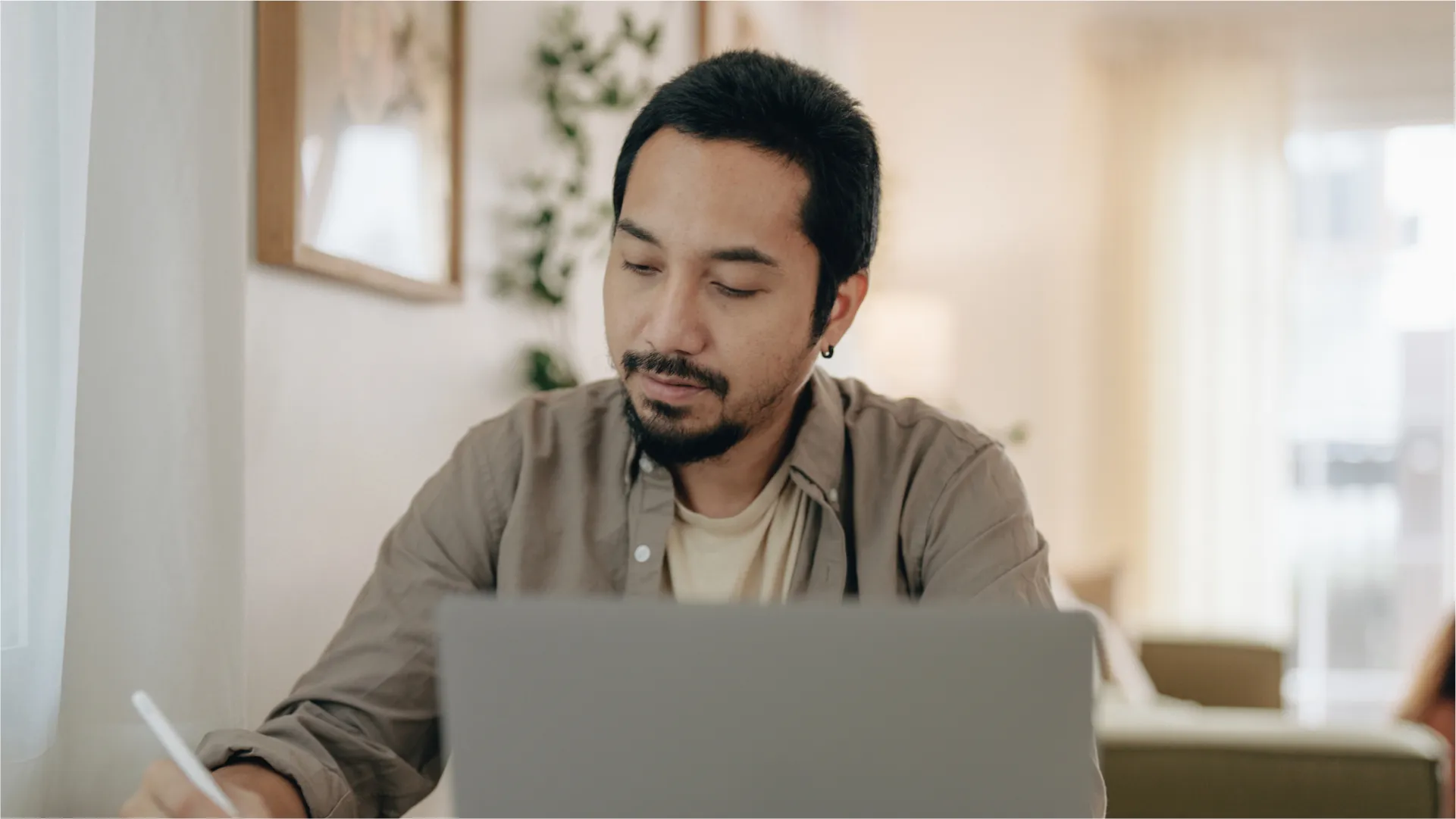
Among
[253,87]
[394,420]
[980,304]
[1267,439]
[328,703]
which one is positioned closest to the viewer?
[328,703]

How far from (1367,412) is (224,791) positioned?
14.3ft

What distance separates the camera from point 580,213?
8.59ft

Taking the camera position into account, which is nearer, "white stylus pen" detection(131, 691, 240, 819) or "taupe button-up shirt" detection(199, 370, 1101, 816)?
"white stylus pen" detection(131, 691, 240, 819)

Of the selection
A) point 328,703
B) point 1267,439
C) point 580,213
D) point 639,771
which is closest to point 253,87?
point 328,703

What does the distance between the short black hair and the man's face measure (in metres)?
0.02

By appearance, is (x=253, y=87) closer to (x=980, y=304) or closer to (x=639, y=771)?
(x=639, y=771)

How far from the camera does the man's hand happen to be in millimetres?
841

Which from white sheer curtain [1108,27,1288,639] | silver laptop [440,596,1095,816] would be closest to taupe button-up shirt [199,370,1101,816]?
silver laptop [440,596,1095,816]

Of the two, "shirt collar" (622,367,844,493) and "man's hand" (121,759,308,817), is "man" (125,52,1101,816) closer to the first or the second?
"shirt collar" (622,367,844,493)

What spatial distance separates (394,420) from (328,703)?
0.76 m

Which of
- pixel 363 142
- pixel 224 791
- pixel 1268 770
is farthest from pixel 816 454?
pixel 1268 770

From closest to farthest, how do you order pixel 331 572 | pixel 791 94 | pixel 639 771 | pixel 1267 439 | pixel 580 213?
pixel 639 771 < pixel 791 94 < pixel 331 572 < pixel 580 213 < pixel 1267 439

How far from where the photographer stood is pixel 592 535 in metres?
1.28

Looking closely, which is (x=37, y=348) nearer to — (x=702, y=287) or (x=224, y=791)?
(x=224, y=791)
